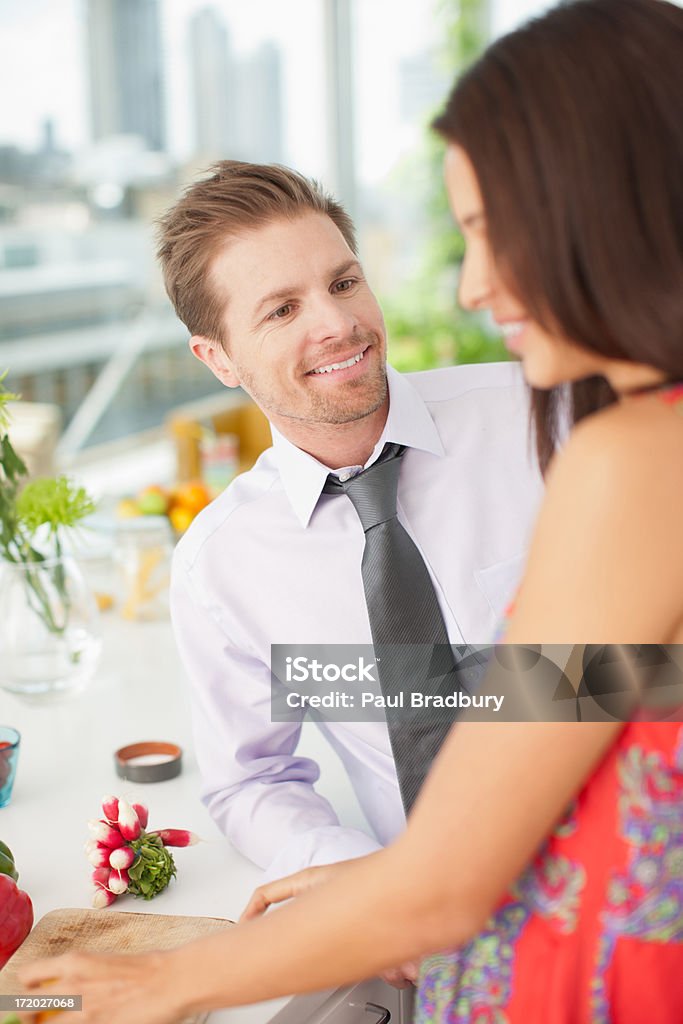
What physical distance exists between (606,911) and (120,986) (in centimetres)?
37

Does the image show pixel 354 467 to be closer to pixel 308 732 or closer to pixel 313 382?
pixel 313 382

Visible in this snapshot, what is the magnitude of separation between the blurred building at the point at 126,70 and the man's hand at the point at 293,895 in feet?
12.4

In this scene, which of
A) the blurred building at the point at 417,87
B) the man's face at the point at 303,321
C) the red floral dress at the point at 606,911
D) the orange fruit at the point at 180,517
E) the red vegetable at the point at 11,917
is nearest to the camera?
the red floral dress at the point at 606,911

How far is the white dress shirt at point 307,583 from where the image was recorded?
142cm

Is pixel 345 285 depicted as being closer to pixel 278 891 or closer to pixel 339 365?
pixel 339 365

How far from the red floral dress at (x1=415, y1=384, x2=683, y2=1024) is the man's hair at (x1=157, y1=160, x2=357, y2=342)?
100cm

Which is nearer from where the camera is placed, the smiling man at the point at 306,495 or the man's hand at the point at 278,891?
the man's hand at the point at 278,891

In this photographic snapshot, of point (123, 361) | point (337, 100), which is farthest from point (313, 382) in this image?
point (337, 100)

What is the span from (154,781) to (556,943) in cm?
76

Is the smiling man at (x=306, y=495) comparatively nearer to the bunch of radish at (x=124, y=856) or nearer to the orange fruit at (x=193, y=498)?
the bunch of radish at (x=124, y=856)

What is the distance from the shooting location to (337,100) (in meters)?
5.84

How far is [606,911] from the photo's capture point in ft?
2.67

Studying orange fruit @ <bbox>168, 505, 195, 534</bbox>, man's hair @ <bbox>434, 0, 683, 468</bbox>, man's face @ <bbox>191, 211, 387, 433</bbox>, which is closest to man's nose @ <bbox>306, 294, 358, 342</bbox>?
man's face @ <bbox>191, 211, 387, 433</bbox>

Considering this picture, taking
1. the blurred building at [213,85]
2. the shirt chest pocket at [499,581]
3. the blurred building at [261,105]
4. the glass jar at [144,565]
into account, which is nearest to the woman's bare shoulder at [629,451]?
the shirt chest pocket at [499,581]
